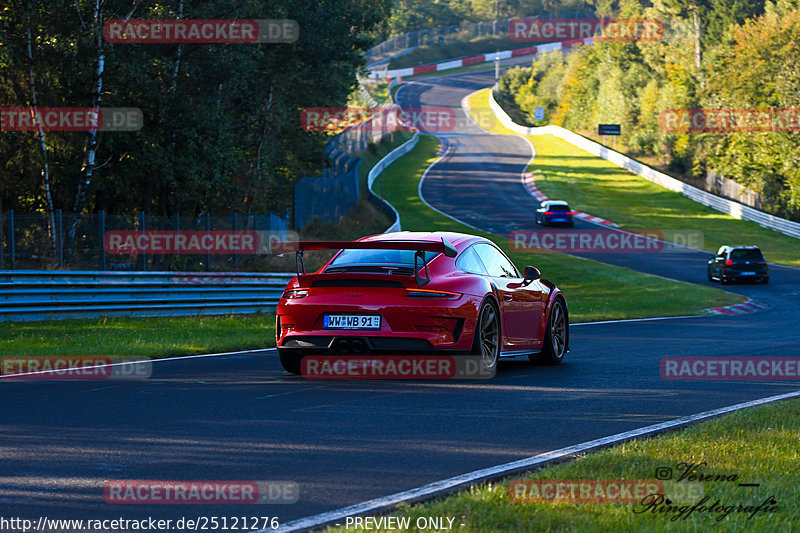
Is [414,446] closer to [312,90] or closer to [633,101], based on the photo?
[312,90]

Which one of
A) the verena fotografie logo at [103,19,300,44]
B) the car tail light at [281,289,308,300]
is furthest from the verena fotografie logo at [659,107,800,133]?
the car tail light at [281,289,308,300]

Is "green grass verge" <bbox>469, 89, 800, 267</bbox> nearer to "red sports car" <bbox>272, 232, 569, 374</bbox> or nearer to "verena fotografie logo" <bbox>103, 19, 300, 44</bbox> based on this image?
"verena fotografie logo" <bbox>103, 19, 300, 44</bbox>

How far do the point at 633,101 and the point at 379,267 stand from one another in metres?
82.7

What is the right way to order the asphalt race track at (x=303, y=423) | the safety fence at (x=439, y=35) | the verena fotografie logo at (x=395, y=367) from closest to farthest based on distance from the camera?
1. the asphalt race track at (x=303, y=423)
2. the verena fotografie logo at (x=395, y=367)
3. the safety fence at (x=439, y=35)

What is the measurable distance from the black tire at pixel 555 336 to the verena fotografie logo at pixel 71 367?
4.51 metres

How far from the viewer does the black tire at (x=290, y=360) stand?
1022 cm

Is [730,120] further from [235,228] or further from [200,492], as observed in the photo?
[200,492]

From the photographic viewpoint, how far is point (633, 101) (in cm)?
8856

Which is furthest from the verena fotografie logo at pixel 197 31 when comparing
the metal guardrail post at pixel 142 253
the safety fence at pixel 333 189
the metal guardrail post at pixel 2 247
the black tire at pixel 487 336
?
the black tire at pixel 487 336

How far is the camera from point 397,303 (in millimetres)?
9438

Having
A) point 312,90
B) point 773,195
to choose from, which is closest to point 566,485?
point 312,90

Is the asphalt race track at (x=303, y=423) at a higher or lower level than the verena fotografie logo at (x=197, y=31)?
lower

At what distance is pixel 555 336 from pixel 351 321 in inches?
133

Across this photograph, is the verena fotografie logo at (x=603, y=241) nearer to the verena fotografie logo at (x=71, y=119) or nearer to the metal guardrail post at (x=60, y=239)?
the verena fotografie logo at (x=71, y=119)
